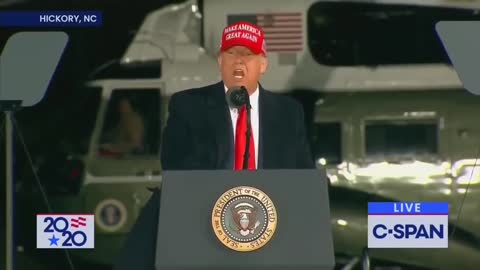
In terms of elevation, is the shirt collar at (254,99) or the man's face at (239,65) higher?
the man's face at (239,65)

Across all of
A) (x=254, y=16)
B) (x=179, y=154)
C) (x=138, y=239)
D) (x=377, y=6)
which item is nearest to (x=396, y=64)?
(x=377, y=6)

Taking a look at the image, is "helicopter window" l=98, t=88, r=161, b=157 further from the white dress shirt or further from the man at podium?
the white dress shirt

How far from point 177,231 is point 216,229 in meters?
0.12

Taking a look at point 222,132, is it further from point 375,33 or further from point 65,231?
point 65,231

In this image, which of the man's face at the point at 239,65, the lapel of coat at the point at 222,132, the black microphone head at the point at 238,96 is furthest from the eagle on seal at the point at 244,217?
the man's face at the point at 239,65

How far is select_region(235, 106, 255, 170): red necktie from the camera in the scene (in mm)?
3758

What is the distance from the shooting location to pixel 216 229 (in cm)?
321

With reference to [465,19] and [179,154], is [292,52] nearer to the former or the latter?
[465,19]

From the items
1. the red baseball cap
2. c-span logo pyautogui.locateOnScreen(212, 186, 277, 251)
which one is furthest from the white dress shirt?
c-span logo pyautogui.locateOnScreen(212, 186, 277, 251)

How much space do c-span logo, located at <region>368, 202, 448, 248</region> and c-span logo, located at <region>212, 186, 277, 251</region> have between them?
1921 millimetres

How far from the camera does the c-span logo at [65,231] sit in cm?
517

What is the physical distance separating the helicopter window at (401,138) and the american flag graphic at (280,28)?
553 mm

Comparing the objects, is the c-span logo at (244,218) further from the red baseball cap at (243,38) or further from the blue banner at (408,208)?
the blue banner at (408,208)

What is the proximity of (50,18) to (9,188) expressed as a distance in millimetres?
867
